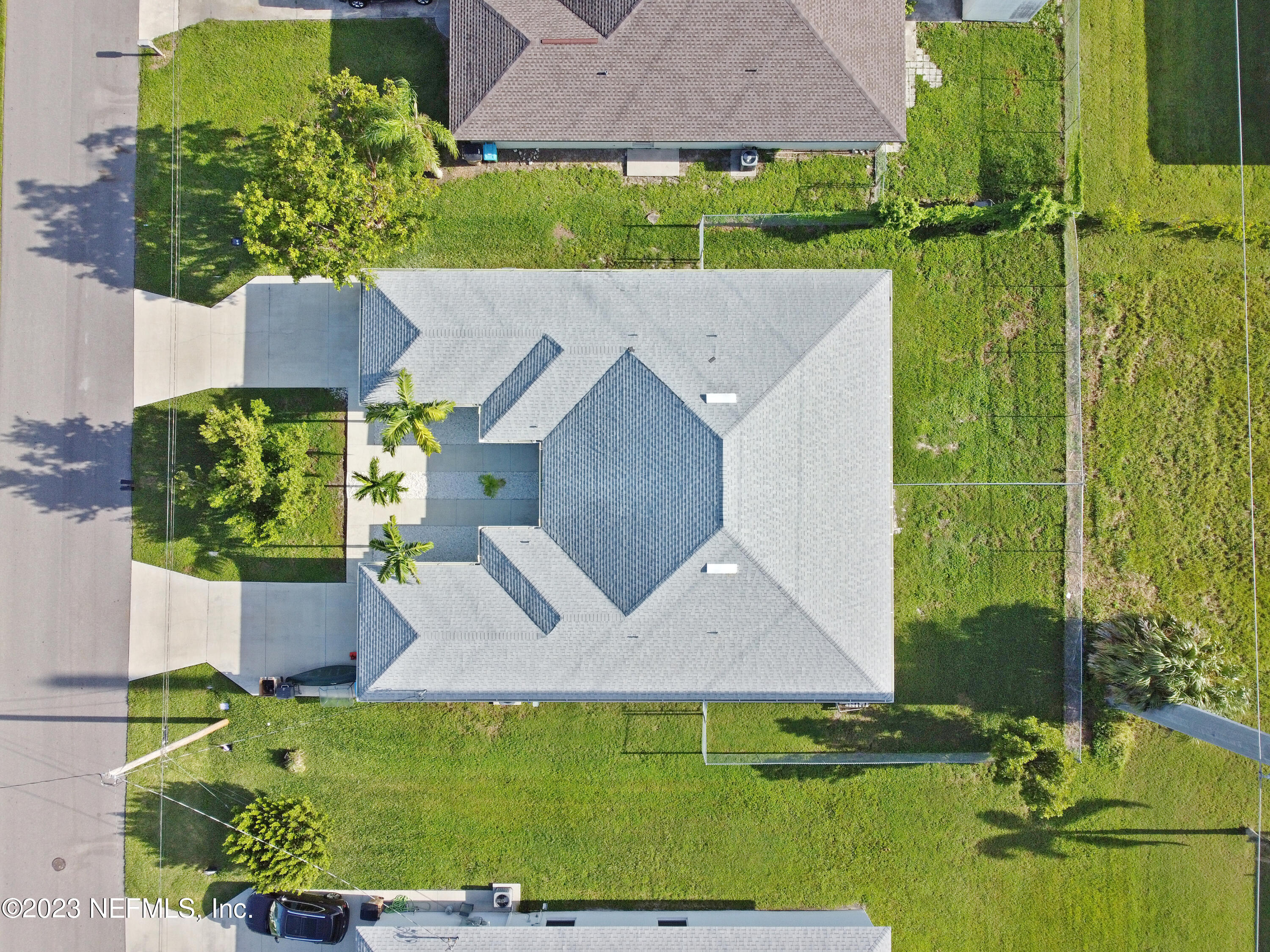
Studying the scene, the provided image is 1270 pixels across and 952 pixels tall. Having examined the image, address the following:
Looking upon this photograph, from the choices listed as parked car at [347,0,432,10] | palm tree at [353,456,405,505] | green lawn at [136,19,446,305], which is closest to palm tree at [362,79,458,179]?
green lawn at [136,19,446,305]

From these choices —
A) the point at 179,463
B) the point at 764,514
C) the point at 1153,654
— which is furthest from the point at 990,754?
the point at 179,463

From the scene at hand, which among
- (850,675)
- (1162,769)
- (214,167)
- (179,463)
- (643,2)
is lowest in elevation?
(1162,769)

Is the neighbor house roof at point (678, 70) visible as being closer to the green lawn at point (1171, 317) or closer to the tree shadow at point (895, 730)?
the green lawn at point (1171, 317)

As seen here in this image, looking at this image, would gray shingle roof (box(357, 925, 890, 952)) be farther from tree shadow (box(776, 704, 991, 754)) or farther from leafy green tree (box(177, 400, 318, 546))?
leafy green tree (box(177, 400, 318, 546))

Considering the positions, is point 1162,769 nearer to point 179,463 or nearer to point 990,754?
point 990,754

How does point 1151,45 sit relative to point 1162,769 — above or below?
above

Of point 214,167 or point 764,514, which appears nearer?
point 764,514
